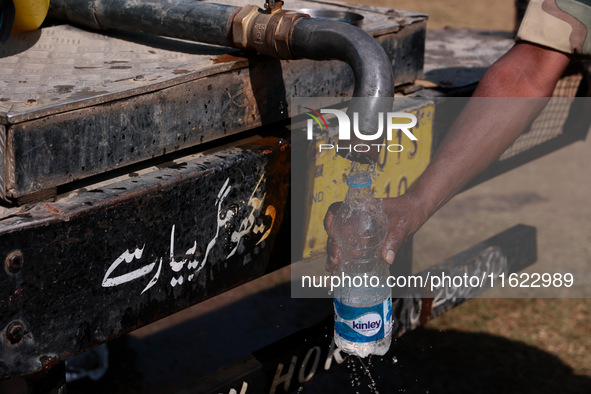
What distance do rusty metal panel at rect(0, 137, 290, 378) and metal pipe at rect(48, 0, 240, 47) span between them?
0.31 meters

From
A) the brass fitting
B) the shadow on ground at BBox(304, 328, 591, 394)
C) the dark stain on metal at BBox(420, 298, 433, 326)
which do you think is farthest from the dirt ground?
the brass fitting

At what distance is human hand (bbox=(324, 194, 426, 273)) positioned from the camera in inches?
75.2

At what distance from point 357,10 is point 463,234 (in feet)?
8.19

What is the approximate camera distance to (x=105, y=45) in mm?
2188

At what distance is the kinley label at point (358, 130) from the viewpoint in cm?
188

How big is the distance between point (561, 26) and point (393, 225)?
88 cm

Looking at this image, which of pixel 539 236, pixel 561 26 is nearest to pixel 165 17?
pixel 561 26

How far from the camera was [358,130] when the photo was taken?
73.5 inches

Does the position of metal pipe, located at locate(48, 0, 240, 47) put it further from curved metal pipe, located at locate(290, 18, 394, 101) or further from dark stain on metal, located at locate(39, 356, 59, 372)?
dark stain on metal, located at locate(39, 356, 59, 372)

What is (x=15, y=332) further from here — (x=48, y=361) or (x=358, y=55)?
(x=358, y=55)

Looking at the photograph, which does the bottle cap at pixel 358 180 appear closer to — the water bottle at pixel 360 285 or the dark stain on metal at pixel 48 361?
the water bottle at pixel 360 285

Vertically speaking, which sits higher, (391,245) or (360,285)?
(391,245)

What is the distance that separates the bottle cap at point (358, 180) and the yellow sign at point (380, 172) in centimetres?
11

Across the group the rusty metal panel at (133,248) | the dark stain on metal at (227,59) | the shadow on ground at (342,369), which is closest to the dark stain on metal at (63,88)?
the rusty metal panel at (133,248)
